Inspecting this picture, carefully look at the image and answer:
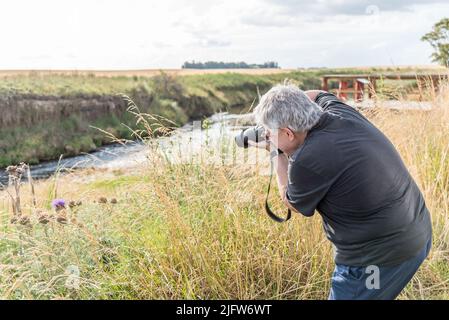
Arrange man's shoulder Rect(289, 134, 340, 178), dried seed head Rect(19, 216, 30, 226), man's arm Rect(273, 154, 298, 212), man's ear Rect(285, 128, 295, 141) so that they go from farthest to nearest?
dried seed head Rect(19, 216, 30, 226), man's arm Rect(273, 154, 298, 212), man's ear Rect(285, 128, 295, 141), man's shoulder Rect(289, 134, 340, 178)

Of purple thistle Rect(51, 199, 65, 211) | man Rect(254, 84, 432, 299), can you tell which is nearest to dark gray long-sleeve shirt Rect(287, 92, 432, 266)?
man Rect(254, 84, 432, 299)

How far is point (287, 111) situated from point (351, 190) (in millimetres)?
424

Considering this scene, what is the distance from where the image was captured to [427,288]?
118 inches

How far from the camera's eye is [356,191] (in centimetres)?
207

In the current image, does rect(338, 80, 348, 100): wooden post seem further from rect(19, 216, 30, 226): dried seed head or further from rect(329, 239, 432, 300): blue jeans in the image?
rect(19, 216, 30, 226): dried seed head

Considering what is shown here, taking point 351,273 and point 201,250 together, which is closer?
point 351,273

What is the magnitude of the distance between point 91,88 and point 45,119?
389cm

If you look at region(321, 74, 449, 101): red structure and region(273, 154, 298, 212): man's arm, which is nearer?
region(273, 154, 298, 212): man's arm

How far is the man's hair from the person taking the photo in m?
2.06

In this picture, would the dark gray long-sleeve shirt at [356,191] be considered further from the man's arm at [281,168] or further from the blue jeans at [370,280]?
the man's arm at [281,168]

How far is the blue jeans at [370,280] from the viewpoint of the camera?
2219 millimetres

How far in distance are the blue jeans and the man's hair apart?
0.70 meters
